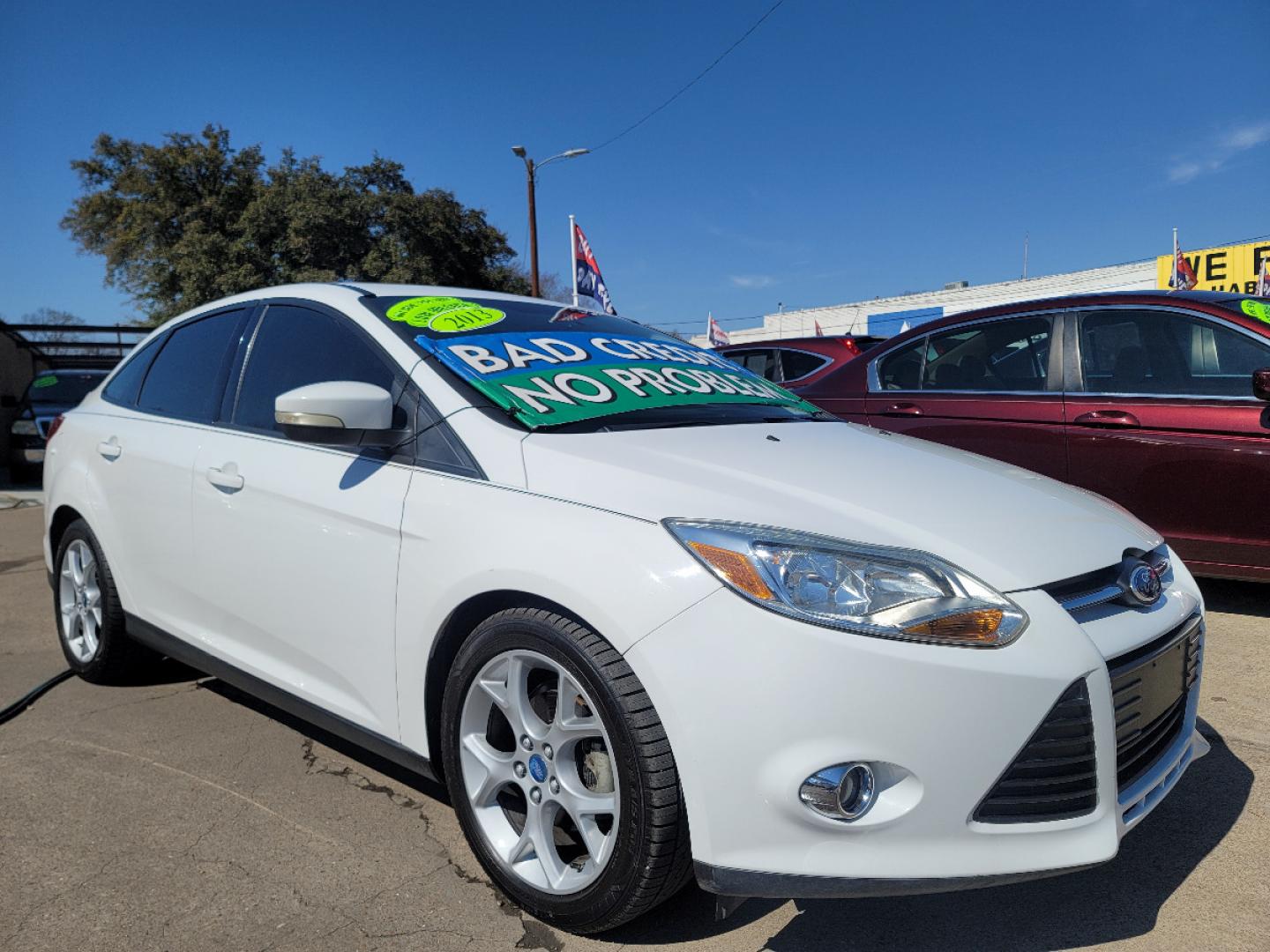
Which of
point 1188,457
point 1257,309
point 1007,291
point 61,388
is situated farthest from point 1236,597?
point 1007,291

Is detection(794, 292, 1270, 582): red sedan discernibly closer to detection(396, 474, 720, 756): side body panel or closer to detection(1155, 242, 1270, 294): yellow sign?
detection(396, 474, 720, 756): side body panel

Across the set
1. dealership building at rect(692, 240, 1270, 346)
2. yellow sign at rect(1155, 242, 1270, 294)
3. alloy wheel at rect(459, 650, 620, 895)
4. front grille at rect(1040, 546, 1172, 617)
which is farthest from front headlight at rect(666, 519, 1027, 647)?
yellow sign at rect(1155, 242, 1270, 294)

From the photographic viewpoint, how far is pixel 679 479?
198 cm

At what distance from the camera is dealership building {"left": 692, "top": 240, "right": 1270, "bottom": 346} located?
2452 centimetres

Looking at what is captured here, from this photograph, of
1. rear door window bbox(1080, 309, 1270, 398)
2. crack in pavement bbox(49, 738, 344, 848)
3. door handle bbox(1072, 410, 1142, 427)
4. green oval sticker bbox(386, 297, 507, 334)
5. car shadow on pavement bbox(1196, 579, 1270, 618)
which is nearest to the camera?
crack in pavement bbox(49, 738, 344, 848)

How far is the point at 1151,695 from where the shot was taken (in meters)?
1.97

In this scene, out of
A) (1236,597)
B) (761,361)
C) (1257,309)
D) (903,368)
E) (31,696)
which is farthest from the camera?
(761,361)

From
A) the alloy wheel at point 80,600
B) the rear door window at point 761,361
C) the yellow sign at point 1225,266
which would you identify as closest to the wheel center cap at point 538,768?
the alloy wheel at point 80,600

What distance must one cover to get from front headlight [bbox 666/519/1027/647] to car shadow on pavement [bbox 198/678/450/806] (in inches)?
45.8

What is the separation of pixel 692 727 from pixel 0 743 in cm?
272

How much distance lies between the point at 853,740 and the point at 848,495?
55cm

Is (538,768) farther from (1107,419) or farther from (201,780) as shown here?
(1107,419)

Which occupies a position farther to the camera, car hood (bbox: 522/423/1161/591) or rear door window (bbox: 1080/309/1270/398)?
rear door window (bbox: 1080/309/1270/398)

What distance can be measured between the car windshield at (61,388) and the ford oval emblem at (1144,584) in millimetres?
12856
